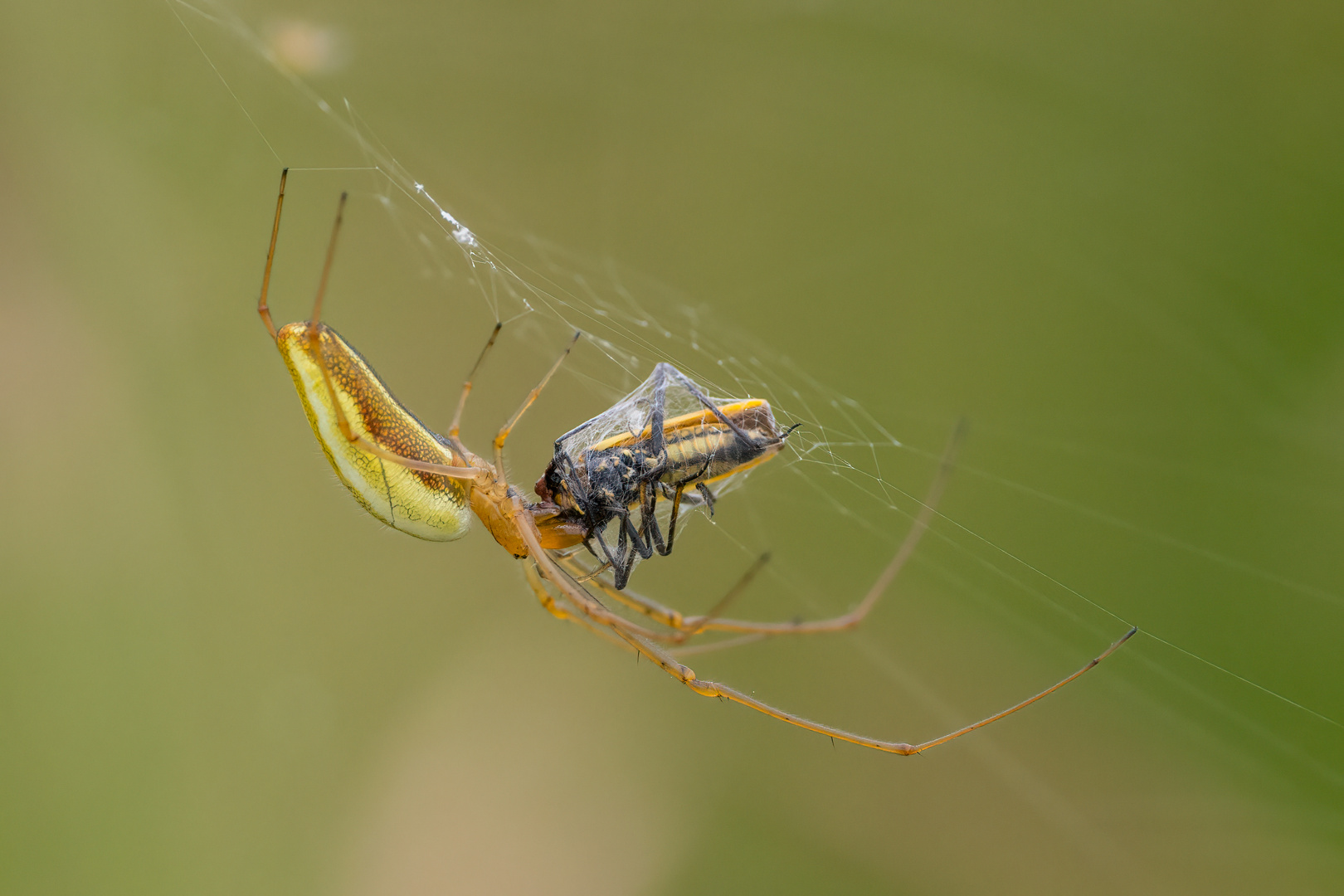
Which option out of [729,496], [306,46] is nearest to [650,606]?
[729,496]

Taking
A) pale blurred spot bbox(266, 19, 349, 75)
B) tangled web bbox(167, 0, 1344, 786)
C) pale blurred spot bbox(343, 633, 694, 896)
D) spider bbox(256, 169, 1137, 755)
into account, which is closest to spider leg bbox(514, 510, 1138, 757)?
spider bbox(256, 169, 1137, 755)

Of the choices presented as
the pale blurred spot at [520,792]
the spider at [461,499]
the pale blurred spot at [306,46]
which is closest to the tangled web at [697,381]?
the pale blurred spot at [306,46]

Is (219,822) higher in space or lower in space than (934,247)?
lower

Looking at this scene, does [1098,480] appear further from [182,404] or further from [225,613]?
[182,404]

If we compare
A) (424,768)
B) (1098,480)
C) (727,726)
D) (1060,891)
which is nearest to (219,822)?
(424,768)

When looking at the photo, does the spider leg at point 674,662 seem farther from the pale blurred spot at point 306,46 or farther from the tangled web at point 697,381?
the pale blurred spot at point 306,46

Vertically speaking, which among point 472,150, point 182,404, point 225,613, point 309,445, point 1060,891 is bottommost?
point 1060,891
